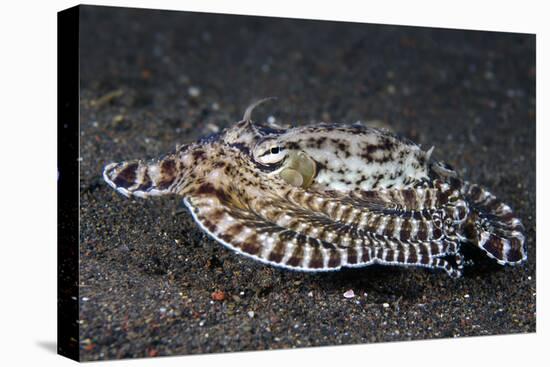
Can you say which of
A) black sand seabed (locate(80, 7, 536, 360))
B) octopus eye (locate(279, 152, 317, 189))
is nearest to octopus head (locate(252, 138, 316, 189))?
octopus eye (locate(279, 152, 317, 189))

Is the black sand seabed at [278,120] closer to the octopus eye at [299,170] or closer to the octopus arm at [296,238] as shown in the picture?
the octopus arm at [296,238]

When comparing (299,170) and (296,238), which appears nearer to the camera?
(296,238)

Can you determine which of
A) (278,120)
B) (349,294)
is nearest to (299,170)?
(349,294)

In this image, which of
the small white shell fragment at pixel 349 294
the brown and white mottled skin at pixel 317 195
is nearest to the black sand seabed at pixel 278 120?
the small white shell fragment at pixel 349 294

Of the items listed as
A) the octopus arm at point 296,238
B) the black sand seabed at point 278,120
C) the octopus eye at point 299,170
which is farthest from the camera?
the octopus eye at point 299,170

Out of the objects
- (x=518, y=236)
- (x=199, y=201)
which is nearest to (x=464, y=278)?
(x=518, y=236)

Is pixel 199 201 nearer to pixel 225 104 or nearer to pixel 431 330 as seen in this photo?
pixel 431 330

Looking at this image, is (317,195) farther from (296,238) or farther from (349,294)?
(349,294)
